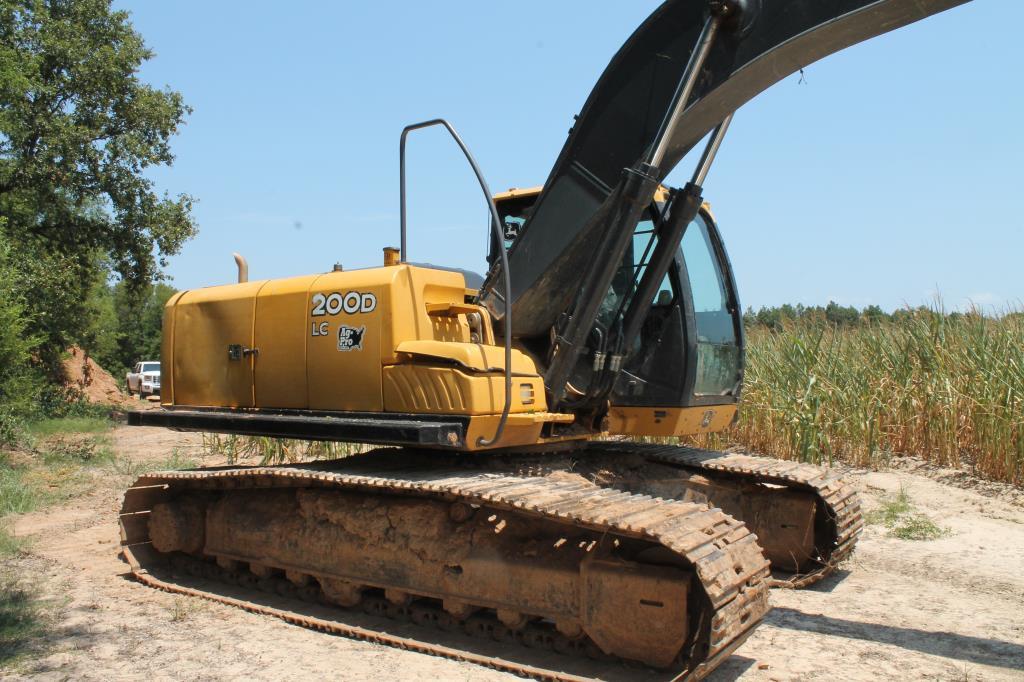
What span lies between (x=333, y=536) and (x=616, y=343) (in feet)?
7.34

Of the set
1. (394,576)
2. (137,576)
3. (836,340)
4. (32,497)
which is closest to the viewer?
(394,576)

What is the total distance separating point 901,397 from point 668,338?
533 centimetres

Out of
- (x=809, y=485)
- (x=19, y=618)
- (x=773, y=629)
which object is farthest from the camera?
(x=809, y=485)

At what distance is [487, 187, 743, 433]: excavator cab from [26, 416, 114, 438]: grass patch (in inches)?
529

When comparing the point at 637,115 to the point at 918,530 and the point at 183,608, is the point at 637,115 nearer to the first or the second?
the point at 183,608

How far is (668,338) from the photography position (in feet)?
19.6

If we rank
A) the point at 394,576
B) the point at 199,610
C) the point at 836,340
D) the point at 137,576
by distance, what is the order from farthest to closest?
the point at 836,340, the point at 137,576, the point at 199,610, the point at 394,576

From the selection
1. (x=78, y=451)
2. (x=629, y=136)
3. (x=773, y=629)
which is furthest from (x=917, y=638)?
(x=78, y=451)

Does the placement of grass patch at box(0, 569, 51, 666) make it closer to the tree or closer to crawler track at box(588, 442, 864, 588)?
crawler track at box(588, 442, 864, 588)

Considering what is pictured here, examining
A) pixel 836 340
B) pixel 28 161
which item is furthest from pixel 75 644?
pixel 28 161

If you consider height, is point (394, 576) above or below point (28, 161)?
below

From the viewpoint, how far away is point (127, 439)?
1644 centimetres

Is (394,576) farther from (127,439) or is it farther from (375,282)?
(127,439)

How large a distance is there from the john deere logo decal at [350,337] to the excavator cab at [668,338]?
1.12 m
